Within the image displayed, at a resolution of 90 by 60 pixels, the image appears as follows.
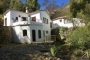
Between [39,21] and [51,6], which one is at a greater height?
[51,6]

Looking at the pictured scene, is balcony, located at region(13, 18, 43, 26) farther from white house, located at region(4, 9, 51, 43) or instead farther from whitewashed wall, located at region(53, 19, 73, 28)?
whitewashed wall, located at region(53, 19, 73, 28)

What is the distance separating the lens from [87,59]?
21.1 meters

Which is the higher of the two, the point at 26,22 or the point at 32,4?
the point at 32,4

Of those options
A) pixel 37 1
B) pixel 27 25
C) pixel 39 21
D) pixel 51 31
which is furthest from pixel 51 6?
pixel 27 25

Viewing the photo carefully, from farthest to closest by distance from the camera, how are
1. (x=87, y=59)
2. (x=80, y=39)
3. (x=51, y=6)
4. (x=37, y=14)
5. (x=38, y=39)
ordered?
(x=51, y=6) → (x=37, y=14) → (x=38, y=39) → (x=80, y=39) → (x=87, y=59)

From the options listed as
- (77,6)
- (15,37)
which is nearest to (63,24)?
(15,37)

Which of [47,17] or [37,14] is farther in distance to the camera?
[47,17]

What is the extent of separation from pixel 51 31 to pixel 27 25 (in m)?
11.9

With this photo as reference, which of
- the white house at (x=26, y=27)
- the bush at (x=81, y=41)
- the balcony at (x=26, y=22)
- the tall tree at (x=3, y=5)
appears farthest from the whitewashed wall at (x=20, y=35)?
the tall tree at (x=3, y=5)

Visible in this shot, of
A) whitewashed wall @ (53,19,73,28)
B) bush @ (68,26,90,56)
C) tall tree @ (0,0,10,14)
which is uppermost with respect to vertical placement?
tall tree @ (0,0,10,14)

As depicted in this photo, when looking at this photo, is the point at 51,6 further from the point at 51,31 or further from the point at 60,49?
the point at 60,49

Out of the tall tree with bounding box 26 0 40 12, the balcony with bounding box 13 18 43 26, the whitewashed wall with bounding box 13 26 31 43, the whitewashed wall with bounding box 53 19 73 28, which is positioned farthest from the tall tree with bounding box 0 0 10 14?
the whitewashed wall with bounding box 53 19 73 28

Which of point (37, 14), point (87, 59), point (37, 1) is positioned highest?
point (37, 1)

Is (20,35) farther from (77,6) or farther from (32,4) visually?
(32,4)
